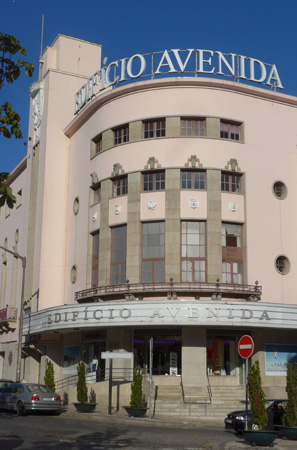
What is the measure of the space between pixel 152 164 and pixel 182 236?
4.77m

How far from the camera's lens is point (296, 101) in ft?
131

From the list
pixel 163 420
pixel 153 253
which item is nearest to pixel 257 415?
pixel 163 420

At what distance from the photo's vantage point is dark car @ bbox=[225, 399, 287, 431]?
78.8 ft

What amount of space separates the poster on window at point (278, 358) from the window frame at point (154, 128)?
1423 cm

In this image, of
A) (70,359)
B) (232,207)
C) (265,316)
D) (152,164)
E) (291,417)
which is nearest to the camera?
(291,417)

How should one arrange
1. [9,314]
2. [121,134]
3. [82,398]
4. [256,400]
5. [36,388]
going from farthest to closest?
[9,314], [121,134], [82,398], [36,388], [256,400]

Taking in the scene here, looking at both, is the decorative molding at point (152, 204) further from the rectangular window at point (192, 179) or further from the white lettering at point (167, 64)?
the white lettering at point (167, 64)

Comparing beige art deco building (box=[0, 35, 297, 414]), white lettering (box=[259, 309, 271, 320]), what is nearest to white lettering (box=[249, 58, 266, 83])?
beige art deco building (box=[0, 35, 297, 414])

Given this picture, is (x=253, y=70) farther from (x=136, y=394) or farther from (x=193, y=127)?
(x=136, y=394)

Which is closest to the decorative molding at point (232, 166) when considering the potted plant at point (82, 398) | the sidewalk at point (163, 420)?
the potted plant at point (82, 398)

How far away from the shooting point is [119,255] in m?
37.5

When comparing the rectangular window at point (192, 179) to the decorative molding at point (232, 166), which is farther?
the decorative molding at point (232, 166)

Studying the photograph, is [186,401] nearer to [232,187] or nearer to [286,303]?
[286,303]

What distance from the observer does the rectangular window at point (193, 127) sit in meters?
37.6
